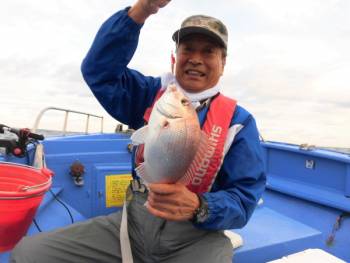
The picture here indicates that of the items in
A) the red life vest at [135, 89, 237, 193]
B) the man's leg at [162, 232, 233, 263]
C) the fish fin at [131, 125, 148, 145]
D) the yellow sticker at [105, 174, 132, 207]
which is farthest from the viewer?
the yellow sticker at [105, 174, 132, 207]

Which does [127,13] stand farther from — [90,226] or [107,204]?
[107,204]

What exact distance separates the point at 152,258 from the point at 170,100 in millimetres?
1218

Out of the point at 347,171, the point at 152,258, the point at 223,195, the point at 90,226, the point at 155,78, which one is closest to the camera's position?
the point at 223,195

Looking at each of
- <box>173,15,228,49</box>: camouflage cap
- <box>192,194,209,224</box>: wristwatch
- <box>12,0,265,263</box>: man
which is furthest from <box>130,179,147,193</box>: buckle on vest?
<box>173,15,228,49</box>: camouflage cap

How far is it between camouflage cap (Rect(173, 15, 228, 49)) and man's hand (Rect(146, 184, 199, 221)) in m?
1.21

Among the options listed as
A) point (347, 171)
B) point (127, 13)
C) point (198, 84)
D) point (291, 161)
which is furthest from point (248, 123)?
point (291, 161)

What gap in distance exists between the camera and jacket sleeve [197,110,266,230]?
7.60 ft

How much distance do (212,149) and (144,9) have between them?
3.43 feet

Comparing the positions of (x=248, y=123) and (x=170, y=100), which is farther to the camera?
(x=248, y=123)

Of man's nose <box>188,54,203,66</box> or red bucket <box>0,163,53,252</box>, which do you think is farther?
man's nose <box>188,54,203,66</box>

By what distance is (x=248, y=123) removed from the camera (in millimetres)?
2768

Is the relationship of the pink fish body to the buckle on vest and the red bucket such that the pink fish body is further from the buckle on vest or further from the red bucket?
the red bucket

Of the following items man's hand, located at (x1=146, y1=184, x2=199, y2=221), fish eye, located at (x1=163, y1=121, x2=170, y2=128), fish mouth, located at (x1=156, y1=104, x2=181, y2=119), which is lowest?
man's hand, located at (x1=146, y1=184, x2=199, y2=221)

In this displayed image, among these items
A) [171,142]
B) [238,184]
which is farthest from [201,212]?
[171,142]
